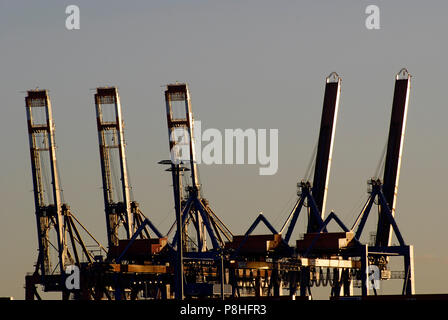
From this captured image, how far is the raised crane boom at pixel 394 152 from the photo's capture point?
153375 millimetres

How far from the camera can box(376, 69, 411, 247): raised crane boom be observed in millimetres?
153375

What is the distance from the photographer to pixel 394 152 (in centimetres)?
15375

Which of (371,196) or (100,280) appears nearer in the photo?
(100,280)

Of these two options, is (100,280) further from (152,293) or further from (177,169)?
(177,169)
